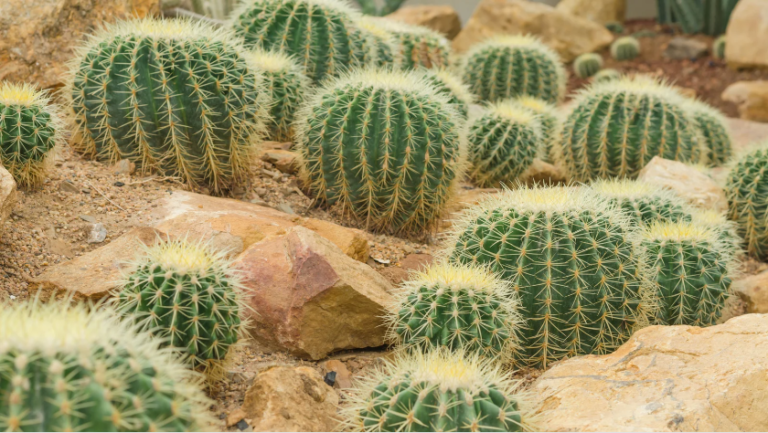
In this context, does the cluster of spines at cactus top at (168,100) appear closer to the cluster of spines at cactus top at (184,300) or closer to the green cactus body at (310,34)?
the green cactus body at (310,34)

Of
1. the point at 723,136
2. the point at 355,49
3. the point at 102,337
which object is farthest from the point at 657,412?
the point at 723,136

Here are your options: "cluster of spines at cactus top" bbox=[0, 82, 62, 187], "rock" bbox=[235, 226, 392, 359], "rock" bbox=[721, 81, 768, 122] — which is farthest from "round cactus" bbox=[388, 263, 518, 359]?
"rock" bbox=[721, 81, 768, 122]

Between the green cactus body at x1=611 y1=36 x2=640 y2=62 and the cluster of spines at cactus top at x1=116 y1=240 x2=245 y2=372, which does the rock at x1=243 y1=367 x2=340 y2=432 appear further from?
the green cactus body at x1=611 y1=36 x2=640 y2=62

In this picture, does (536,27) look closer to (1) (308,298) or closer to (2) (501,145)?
(2) (501,145)

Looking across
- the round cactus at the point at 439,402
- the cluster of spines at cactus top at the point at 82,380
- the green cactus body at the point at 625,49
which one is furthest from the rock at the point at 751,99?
the cluster of spines at cactus top at the point at 82,380

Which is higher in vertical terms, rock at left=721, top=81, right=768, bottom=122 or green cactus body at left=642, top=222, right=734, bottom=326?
green cactus body at left=642, top=222, right=734, bottom=326

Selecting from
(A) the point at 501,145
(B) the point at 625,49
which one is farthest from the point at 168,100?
(B) the point at 625,49

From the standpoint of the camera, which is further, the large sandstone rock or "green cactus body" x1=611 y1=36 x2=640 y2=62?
"green cactus body" x1=611 y1=36 x2=640 y2=62
